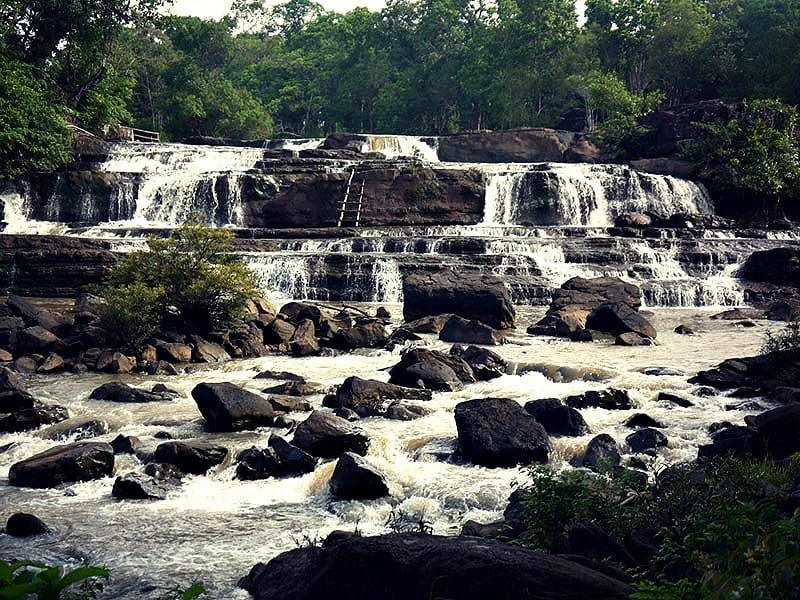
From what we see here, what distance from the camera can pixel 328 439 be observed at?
35.5 ft

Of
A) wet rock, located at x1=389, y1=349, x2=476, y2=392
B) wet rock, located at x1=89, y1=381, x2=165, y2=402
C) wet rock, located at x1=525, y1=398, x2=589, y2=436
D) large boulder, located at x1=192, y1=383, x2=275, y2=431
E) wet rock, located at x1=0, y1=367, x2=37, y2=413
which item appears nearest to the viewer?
wet rock, located at x1=525, y1=398, x2=589, y2=436

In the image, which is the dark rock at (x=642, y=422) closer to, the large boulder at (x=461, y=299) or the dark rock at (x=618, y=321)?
the dark rock at (x=618, y=321)

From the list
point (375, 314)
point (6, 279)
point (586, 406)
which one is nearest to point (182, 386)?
point (586, 406)

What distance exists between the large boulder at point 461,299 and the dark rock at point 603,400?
7.76 m

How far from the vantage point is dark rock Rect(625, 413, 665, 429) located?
476 inches

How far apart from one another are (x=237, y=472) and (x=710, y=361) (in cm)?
1059

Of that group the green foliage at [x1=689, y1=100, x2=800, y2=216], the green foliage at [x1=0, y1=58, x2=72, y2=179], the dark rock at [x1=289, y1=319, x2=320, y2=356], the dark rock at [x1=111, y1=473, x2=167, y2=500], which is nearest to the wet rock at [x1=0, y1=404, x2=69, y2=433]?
the dark rock at [x1=111, y1=473, x2=167, y2=500]

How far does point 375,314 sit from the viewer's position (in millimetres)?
22984

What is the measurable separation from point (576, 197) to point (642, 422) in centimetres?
2430

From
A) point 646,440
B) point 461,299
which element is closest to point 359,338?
point 461,299

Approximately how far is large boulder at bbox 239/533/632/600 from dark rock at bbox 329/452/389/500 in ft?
11.9

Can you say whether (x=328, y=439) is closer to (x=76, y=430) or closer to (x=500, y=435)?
(x=500, y=435)

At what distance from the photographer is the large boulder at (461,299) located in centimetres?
2133

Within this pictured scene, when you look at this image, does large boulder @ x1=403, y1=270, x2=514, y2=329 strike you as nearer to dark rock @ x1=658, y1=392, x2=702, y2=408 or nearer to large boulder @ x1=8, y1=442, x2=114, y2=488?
dark rock @ x1=658, y1=392, x2=702, y2=408
